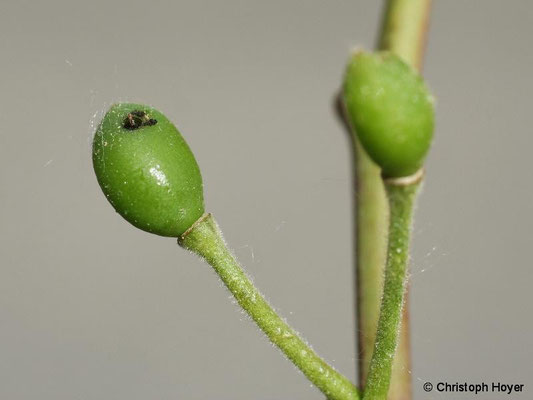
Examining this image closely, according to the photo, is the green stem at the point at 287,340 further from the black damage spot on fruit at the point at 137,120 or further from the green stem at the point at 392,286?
the black damage spot on fruit at the point at 137,120

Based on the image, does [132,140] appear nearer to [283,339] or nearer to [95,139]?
[95,139]

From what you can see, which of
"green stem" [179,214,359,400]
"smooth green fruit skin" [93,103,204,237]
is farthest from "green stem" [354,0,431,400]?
"smooth green fruit skin" [93,103,204,237]

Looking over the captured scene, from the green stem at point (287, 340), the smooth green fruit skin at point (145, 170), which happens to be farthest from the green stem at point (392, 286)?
the smooth green fruit skin at point (145, 170)

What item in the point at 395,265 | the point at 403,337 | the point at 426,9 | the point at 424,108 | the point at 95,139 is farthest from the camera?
the point at 426,9

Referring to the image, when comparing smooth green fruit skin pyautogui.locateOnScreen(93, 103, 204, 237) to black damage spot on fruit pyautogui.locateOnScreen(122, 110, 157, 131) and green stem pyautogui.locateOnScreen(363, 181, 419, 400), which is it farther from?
green stem pyautogui.locateOnScreen(363, 181, 419, 400)

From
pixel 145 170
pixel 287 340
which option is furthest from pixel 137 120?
pixel 287 340

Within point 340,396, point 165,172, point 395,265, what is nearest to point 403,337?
point 340,396

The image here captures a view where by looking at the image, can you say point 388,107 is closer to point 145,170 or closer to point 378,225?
point 145,170
